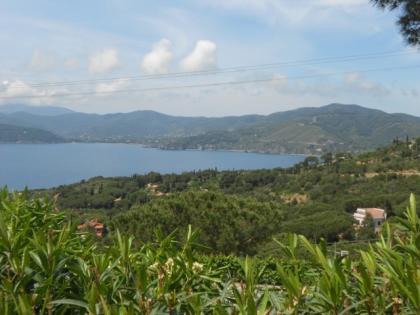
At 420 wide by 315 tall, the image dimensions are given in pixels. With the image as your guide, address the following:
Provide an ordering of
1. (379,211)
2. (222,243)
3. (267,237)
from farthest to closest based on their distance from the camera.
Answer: (379,211)
(267,237)
(222,243)

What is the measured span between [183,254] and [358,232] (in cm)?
3275

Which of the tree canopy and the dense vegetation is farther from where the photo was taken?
the dense vegetation

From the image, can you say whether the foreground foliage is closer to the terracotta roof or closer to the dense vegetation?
the dense vegetation

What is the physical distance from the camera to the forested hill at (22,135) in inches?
7049

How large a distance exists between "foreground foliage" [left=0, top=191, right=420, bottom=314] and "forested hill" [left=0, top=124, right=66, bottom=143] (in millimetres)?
194016

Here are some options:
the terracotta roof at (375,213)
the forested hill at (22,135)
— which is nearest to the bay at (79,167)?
the forested hill at (22,135)

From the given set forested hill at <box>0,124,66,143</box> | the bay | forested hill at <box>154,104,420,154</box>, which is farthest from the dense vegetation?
forested hill at <box>0,124,66,143</box>

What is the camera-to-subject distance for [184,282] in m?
1.27

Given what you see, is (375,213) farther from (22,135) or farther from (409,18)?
(22,135)

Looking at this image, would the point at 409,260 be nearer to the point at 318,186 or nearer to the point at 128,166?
the point at 318,186

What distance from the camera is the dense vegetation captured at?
1393 centimetres

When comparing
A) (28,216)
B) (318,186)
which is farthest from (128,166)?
(28,216)

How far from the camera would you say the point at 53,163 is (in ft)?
397

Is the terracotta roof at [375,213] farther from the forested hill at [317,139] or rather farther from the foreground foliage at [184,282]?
the forested hill at [317,139]
